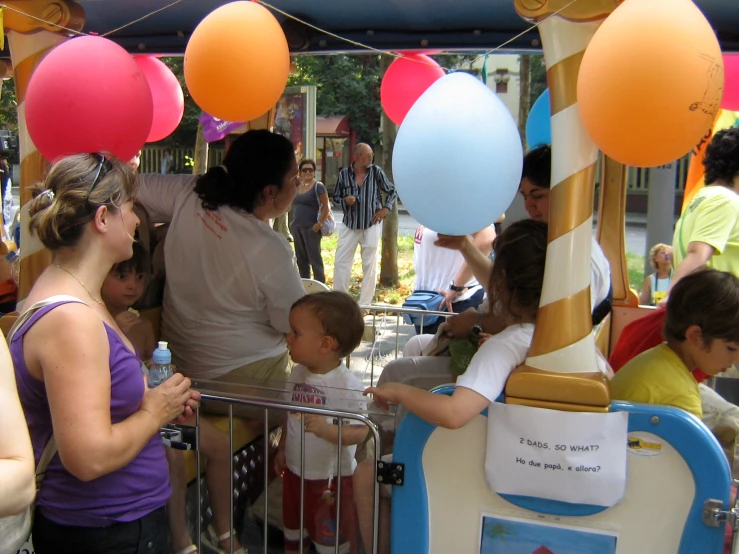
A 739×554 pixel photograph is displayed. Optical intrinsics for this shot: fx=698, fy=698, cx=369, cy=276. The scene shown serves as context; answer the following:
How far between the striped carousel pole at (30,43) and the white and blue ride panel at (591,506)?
152 cm

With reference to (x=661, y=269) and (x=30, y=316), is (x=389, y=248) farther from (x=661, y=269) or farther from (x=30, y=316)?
(x=30, y=316)

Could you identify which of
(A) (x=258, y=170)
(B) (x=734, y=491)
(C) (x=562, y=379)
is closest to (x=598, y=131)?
(C) (x=562, y=379)

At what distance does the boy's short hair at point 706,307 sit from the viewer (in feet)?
6.74

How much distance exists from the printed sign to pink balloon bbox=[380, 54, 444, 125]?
2.05 metres

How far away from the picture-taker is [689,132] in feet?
5.64

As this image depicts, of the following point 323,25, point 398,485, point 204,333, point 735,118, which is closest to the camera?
point 398,485

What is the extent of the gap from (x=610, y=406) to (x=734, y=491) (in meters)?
0.40

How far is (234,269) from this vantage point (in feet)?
9.22

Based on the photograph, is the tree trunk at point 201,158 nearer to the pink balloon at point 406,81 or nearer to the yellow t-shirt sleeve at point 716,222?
the pink balloon at point 406,81

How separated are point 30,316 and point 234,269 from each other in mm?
1230

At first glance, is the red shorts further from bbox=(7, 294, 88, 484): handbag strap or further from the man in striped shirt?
the man in striped shirt

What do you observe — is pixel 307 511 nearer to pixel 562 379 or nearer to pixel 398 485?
pixel 398 485

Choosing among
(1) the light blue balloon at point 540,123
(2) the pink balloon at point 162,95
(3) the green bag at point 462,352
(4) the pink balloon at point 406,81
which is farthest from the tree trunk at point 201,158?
(3) the green bag at point 462,352

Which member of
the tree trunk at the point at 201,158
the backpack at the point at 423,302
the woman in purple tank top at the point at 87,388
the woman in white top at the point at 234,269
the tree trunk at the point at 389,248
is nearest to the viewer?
the woman in purple tank top at the point at 87,388
